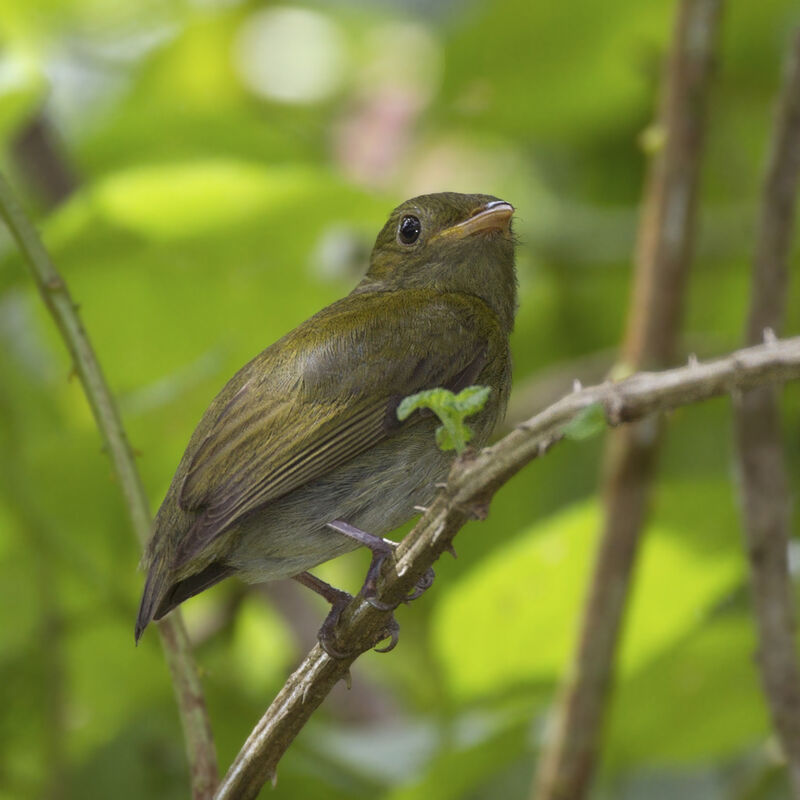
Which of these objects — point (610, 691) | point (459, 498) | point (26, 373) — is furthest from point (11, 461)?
point (459, 498)

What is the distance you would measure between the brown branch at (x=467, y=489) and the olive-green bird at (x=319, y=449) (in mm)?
202

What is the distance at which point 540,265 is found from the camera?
15.7 ft

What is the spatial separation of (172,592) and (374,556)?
0.37 metres

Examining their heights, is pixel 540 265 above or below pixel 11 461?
below

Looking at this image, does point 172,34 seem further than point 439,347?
Yes

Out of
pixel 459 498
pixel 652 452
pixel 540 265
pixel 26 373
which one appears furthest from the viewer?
pixel 540 265

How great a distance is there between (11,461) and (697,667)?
1.67m

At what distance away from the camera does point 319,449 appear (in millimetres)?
2350

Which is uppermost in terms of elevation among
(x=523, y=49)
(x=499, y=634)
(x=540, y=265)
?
(x=523, y=49)

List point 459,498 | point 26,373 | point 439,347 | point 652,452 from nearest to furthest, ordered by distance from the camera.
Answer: point 459,498, point 439,347, point 652,452, point 26,373

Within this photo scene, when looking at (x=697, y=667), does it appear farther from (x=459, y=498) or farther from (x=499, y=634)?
(x=459, y=498)

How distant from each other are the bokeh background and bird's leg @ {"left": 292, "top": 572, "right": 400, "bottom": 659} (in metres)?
0.59

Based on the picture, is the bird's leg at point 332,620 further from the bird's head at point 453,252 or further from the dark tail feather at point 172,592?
the bird's head at point 453,252

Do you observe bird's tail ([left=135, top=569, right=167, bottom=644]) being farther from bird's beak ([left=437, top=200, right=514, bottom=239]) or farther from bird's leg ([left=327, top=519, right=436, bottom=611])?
bird's beak ([left=437, top=200, right=514, bottom=239])
